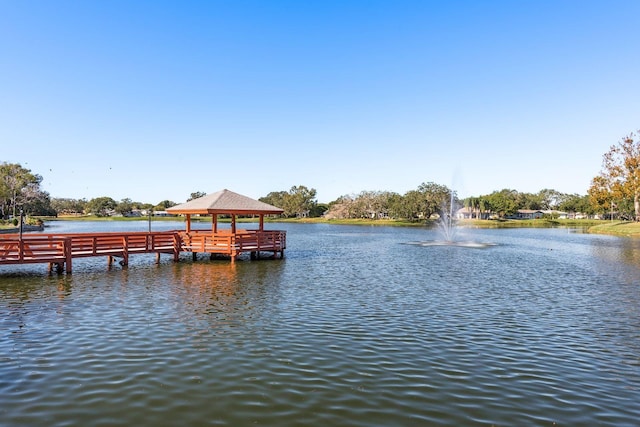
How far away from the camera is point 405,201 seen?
397 ft

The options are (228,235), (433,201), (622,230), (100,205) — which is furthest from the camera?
(100,205)

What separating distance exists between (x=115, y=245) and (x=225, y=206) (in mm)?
6686

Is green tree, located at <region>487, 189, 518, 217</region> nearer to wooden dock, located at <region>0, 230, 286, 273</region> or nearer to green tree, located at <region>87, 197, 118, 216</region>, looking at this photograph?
wooden dock, located at <region>0, 230, 286, 273</region>

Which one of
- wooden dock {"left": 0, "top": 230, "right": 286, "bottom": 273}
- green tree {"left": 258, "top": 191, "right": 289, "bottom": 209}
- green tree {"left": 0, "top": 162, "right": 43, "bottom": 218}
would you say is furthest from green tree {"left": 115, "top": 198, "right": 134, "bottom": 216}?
wooden dock {"left": 0, "top": 230, "right": 286, "bottom": 273}

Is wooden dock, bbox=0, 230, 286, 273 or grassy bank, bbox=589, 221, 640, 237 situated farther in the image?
grassy bank, bbox=589, 221, 640, 237

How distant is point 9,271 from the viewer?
2186cm

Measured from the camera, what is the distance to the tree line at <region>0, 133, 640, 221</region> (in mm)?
70062

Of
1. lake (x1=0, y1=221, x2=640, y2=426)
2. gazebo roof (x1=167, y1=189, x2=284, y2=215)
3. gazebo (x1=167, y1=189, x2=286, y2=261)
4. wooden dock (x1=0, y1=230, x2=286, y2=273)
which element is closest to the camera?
lake (x1=0, y1=221, x2=640, y2=426)

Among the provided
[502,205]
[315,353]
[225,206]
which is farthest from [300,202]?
[315,353]

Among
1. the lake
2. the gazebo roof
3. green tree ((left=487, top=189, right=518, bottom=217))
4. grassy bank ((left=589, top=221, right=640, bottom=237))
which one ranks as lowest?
the lake

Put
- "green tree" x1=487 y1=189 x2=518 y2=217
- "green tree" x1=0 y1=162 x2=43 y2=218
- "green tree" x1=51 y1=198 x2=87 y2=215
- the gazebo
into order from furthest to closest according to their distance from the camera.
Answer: "green tree" x1=51 y1=198 x2=87 y2=215, "green tree" x1=487 y1=189 x2=518 y2=217, "green tree" x1=0 y1=162 x2=43 y2=218, the gazebo

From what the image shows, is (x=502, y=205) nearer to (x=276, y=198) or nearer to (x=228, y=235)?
(x=276, y=198)

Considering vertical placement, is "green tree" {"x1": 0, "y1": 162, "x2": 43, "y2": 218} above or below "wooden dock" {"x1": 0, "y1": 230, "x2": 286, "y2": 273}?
above

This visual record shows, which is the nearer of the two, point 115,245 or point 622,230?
point 115,245
